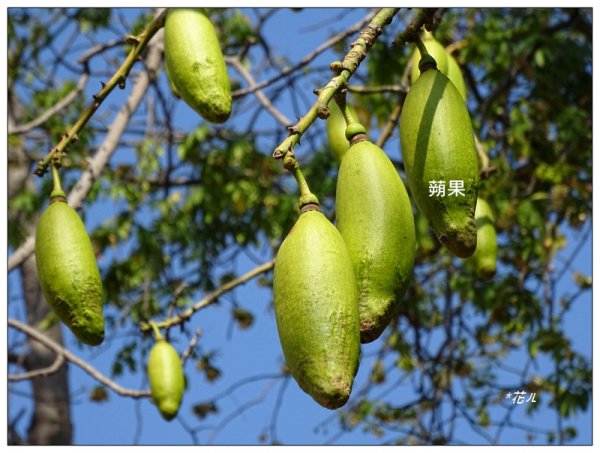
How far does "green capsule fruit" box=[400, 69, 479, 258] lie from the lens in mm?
1002

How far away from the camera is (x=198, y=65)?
116cm

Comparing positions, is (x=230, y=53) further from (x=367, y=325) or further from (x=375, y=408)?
(x=367, y=325)

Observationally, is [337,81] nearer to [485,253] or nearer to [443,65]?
[443,65]

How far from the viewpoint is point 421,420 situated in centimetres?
409

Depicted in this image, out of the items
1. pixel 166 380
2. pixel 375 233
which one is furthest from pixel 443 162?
pixel 166 380

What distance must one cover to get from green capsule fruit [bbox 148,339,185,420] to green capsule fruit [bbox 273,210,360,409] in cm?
100

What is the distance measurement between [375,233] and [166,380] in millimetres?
1039

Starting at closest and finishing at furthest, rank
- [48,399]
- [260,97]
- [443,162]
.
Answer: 1. [443,162]
2. [260,97]
3. [48,399]

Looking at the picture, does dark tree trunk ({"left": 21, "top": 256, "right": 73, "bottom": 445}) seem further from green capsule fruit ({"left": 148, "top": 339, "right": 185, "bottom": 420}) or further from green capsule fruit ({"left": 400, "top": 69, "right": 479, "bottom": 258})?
green capsule fruit ({"left": 400, "top": 69, "right": 479, "bottom": 258})

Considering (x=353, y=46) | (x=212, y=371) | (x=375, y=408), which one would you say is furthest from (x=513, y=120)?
(x=353, y=46)

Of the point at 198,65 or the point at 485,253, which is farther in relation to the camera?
the point at 485,253

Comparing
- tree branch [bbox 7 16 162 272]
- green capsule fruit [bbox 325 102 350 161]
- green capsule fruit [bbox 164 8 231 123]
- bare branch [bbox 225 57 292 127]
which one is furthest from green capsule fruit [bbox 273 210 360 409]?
bare branch [bbox 225 57 292 127]

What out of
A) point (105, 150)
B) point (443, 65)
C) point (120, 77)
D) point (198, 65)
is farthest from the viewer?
point (105, 150)

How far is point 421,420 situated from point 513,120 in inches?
52.1
